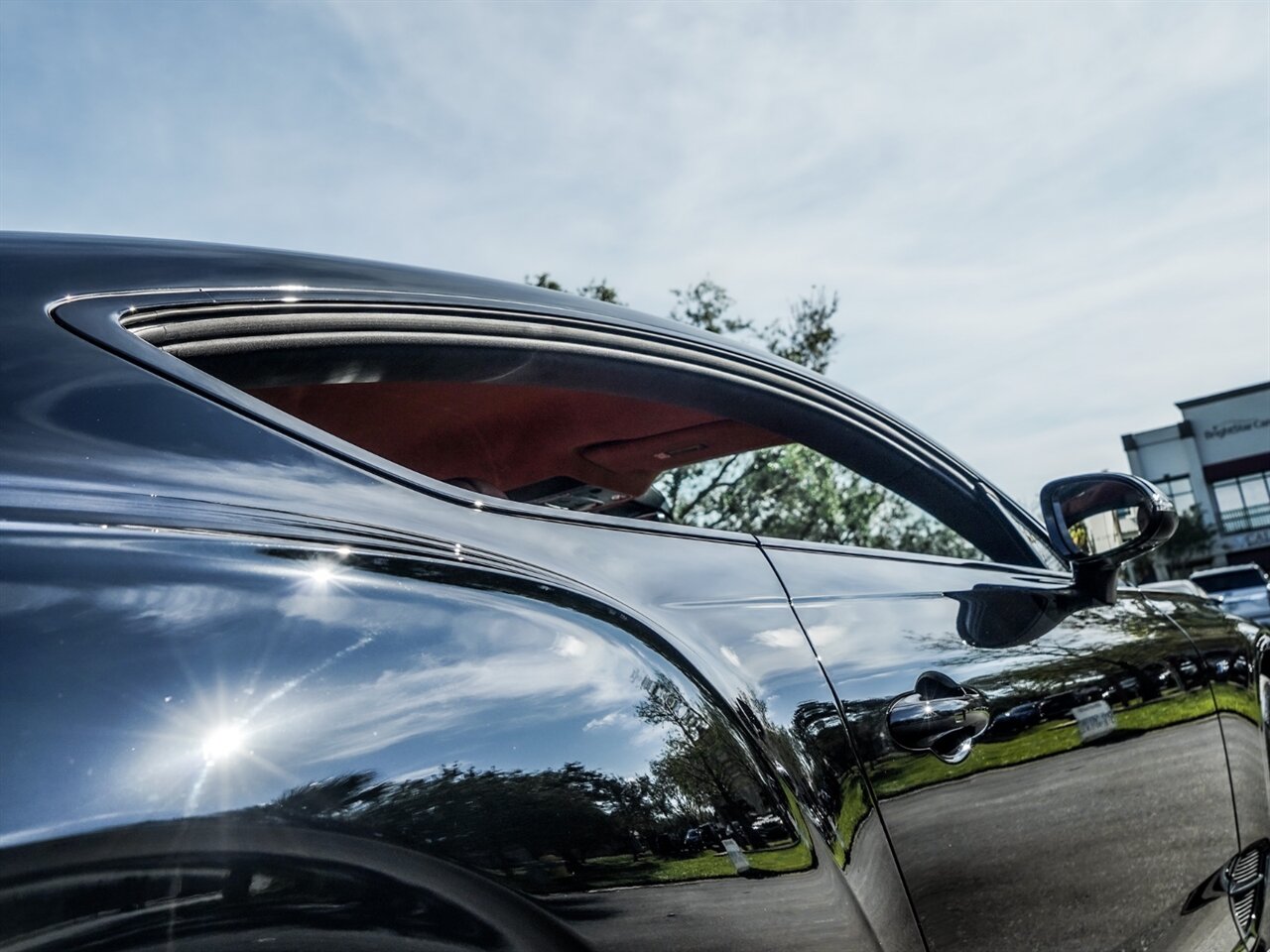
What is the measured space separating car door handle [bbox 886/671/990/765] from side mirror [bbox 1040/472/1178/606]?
858 millimetres

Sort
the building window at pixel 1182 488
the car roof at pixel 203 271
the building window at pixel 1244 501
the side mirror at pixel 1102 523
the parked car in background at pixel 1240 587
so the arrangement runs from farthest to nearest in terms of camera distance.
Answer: the building window at pixel 1182 488, the building window at pixel 1244 501, the parked car in background at pixel 1240 587, the side mirror at pixel 1102 523, the car roof at pixel 203 271

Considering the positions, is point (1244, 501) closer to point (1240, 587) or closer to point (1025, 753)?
point (1240, 587)

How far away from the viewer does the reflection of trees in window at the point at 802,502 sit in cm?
283

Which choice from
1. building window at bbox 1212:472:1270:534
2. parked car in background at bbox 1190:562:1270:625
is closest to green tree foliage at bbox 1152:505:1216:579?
building window at bbox 1212:472:1270:534

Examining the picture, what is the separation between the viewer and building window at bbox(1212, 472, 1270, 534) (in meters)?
57.9

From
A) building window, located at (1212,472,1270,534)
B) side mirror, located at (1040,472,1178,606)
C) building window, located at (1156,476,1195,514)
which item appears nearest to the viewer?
side mirror, located at (1040,472,1178,606)

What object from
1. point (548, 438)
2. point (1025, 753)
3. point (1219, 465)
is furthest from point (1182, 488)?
point (1025, 753)

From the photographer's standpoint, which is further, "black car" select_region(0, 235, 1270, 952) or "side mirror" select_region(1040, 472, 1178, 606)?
"side mirror" select_region(1040, 472, 1178, 606)

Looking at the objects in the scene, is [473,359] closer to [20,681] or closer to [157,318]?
[157,318]

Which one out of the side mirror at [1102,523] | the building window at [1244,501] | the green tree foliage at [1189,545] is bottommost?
the side mirror at [1102,523]

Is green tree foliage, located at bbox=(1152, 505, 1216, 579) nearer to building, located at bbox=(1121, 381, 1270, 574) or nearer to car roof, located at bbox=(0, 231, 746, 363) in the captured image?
building, located at bbox=(1121, 381, 1270, 574)

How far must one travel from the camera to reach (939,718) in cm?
165

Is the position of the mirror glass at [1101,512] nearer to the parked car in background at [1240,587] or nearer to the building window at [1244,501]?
the parked car in background at [1240,587]

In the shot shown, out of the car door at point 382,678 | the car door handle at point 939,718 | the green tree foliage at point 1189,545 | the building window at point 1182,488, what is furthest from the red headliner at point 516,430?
the building window at point 1182,488
